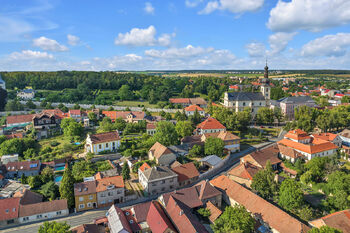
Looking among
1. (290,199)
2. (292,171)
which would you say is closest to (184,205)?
(290,199)

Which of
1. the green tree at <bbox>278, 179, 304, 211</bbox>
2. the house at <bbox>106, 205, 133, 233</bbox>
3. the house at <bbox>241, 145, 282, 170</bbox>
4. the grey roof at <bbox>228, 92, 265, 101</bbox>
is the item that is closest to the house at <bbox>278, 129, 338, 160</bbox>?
the house at <bbox>241, 145, 282, 170</bbox>

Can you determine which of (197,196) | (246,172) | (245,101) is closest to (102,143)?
(197,196)

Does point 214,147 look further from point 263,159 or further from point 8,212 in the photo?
point 8,212

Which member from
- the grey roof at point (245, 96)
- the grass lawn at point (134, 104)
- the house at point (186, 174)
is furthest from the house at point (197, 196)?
the grass lawn at point (134, 104)

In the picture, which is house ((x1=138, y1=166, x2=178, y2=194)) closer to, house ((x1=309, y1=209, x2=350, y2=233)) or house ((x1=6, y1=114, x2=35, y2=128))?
house ((x1=309, y1=209, x2=350, y2=233))

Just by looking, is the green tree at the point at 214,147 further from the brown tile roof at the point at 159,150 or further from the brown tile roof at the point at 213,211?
the brown tile roof at the point at 213,211
